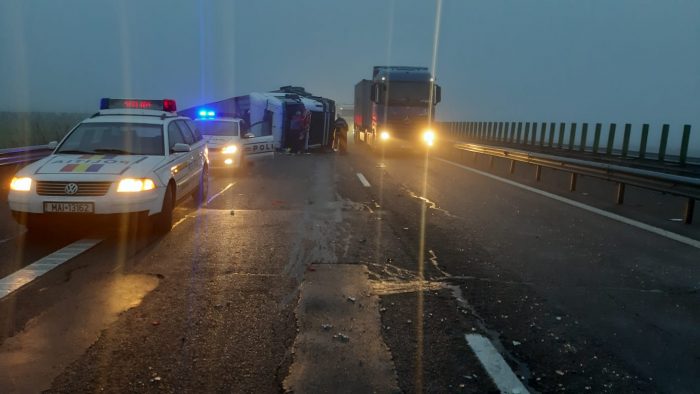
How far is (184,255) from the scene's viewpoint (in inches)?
269

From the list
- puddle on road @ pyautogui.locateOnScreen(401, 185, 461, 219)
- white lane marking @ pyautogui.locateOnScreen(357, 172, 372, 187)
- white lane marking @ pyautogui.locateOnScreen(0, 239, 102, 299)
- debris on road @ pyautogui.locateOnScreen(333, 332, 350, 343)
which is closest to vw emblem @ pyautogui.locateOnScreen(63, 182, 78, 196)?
white lane marking @ pyautogui.locateOnScreen(0, 239, 102, 299)

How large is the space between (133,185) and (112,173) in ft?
0.98

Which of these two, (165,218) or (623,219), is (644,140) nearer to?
(623,219)

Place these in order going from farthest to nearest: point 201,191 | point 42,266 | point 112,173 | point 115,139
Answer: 1. point 201,191
2. point 115,139
3. point 112,173
4. point 42,266

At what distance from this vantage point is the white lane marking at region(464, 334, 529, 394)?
3.54 meters

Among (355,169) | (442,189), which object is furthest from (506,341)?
(355,169)

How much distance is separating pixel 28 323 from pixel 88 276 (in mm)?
1424

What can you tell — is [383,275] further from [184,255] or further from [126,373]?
[126,373]

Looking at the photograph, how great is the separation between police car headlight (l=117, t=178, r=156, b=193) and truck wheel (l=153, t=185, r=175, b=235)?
1.42 feet

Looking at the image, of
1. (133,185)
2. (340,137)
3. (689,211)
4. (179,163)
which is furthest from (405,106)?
(133,185)

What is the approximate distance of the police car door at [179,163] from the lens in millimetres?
8734

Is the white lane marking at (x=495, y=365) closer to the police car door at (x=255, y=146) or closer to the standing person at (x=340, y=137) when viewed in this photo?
the police car door at (x=255, y=146)

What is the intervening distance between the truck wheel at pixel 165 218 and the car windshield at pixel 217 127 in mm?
10219

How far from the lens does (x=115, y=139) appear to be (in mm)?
8805
